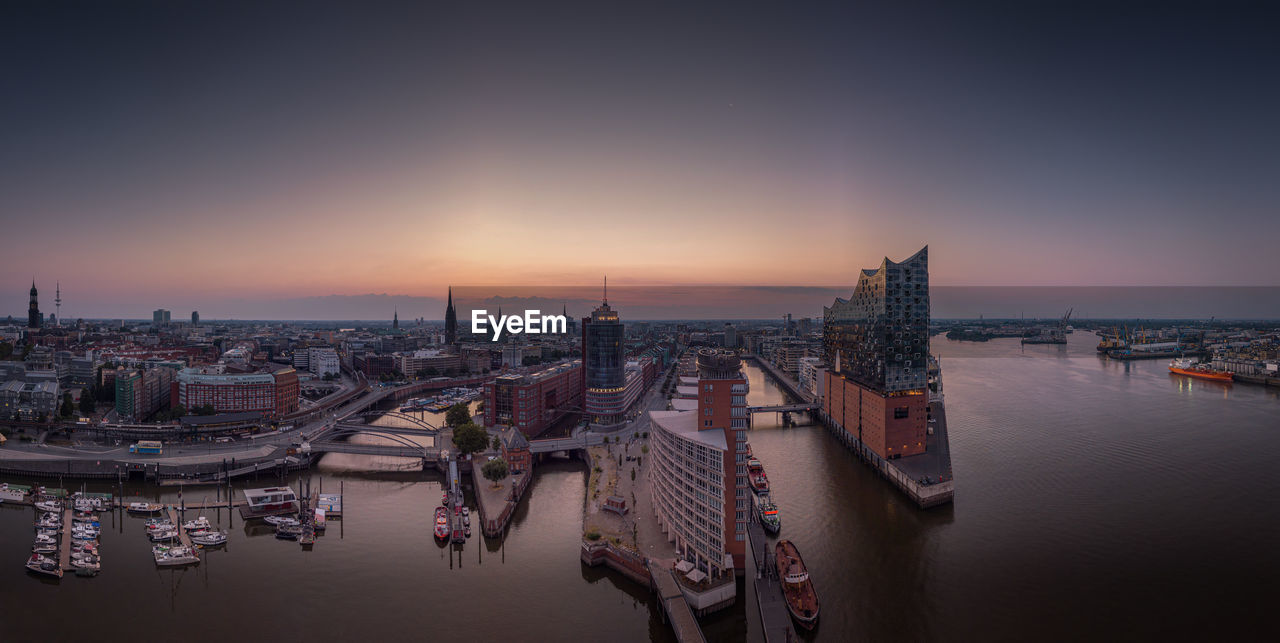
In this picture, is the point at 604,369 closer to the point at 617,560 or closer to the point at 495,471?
the point at 495,471

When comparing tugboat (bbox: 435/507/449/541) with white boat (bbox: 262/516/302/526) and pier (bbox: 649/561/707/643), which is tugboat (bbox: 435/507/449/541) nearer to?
white boat (bbox: 262/516/302/526)

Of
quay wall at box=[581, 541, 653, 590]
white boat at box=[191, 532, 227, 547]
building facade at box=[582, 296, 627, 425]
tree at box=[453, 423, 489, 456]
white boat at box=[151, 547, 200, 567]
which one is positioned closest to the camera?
quay wall at box=[581, 541, 653, 590]

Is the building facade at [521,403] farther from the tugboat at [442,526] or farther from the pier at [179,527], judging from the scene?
the pier at [179,527]

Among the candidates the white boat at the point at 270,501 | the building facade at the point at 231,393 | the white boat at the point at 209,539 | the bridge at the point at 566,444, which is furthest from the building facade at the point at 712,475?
the building facade at the point at 231,393

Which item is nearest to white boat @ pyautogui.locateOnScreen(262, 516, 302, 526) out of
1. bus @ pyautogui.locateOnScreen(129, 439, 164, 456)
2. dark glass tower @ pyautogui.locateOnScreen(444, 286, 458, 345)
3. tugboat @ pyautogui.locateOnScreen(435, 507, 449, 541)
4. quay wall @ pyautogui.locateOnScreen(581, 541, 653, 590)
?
tugboat @ pyautogui.locateOnScreen(435, 507, 449, 541)

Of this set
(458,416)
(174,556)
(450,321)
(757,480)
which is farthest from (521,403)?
(450,321)

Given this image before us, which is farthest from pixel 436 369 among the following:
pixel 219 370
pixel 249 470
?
pixel 249 470
